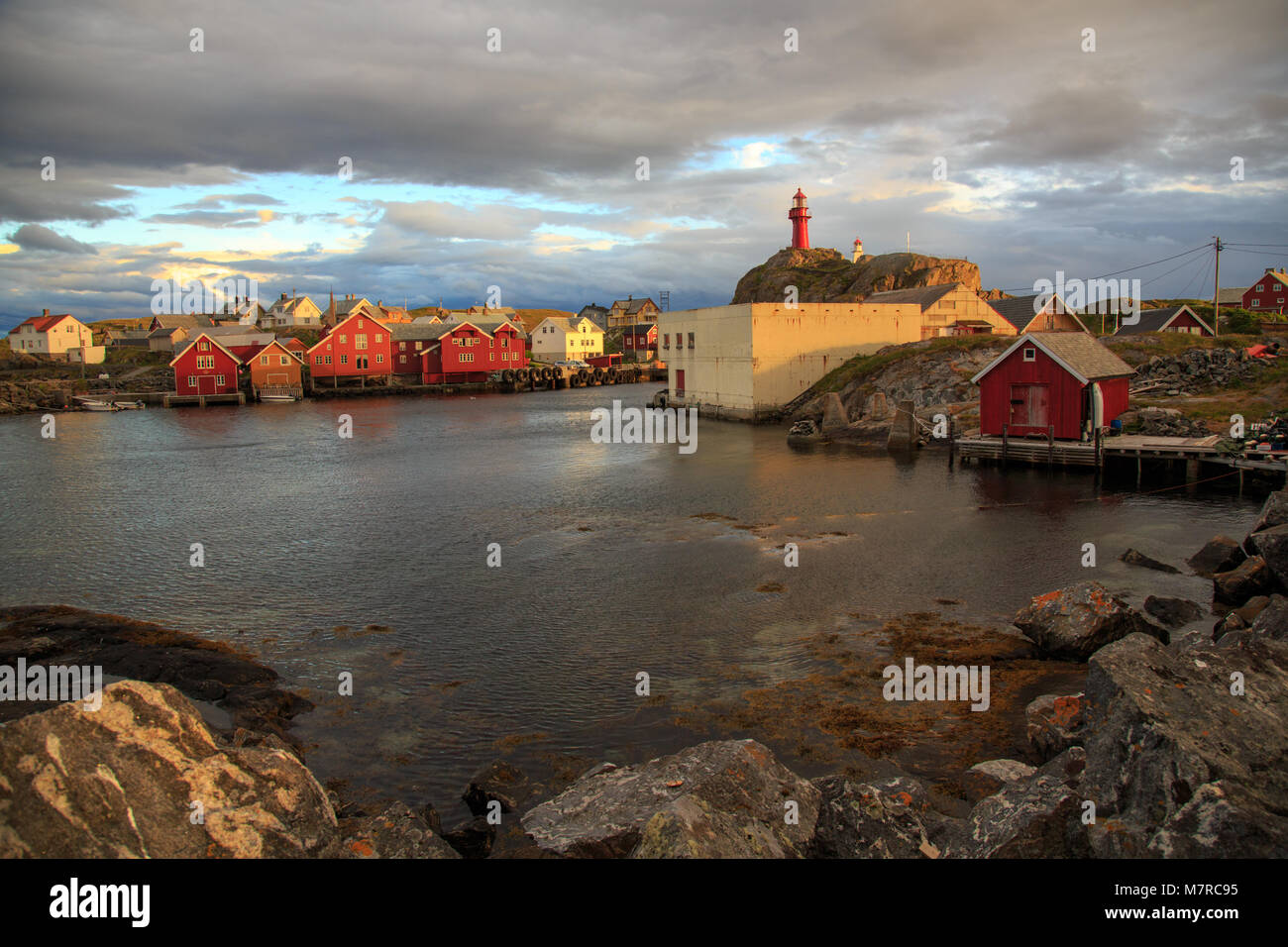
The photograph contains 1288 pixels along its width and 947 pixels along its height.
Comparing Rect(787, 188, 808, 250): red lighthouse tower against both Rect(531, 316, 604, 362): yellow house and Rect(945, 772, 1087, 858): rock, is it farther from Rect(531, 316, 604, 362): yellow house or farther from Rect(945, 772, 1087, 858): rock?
Rect(945, 772, 1087, 858): rock

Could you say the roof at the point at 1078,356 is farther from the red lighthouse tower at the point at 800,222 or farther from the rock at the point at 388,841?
the red lighthouse tower at the point at 800,222

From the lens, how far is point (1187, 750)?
7.02m

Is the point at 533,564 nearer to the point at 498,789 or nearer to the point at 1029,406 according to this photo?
the point at 498,789

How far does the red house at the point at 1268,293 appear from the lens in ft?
266

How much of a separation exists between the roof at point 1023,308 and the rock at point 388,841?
59.5m

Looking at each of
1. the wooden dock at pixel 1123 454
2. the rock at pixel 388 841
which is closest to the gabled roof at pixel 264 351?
the wooden dock at pixel 1123 454

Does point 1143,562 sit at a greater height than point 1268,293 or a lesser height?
lesser

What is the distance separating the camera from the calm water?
13.4 m

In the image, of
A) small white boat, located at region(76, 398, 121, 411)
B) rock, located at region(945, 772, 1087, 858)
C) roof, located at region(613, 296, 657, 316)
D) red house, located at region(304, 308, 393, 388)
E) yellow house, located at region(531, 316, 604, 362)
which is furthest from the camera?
roof, located at region(613, 296, 657, 316)

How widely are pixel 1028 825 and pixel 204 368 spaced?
289 feet

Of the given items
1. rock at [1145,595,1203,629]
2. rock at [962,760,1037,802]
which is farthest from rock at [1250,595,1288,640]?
rock at [962,760,1037,802]

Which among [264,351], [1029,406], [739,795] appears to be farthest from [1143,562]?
Answer: [264,351]

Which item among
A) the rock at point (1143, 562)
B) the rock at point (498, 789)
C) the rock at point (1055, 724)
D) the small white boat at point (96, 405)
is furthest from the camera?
the small white boat at point (96, 405)

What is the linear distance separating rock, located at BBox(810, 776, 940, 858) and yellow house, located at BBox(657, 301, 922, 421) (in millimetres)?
46792
